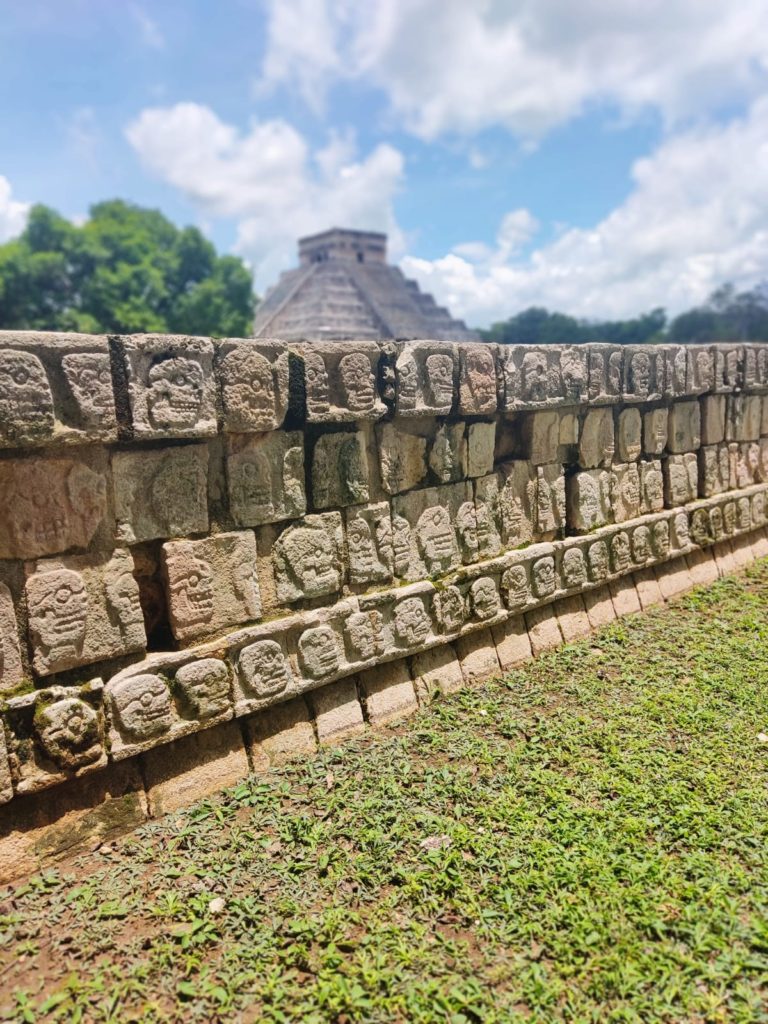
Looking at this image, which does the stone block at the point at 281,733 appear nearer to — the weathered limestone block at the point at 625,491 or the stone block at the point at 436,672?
the stone block at the point at 436,672

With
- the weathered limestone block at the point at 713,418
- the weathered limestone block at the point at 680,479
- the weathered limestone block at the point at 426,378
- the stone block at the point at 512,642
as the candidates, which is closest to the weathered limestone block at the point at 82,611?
the weathered limestone block at the point at 426,378

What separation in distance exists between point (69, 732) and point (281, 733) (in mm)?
895

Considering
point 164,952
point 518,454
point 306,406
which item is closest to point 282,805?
point 164,952

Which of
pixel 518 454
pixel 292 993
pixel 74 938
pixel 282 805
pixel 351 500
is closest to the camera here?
pixel 292 993

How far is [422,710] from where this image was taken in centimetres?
340

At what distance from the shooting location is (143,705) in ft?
8.18

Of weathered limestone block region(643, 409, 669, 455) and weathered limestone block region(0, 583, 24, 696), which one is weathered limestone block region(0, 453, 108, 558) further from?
weathered limestone block region(643, 409, 669, 455)

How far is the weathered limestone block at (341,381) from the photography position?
2877 millimetres

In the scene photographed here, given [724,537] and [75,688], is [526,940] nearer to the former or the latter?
[75,688]

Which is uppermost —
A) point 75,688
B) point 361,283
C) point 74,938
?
point 361,283

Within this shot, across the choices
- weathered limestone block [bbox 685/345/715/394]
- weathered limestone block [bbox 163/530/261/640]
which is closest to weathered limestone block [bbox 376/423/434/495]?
weathered limestone block [bbox 163/530/261/640]

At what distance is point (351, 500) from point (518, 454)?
133 centimetres

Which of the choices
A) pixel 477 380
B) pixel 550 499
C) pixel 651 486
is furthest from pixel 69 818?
pixel 651 486

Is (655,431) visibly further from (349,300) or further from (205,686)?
(349,300)
